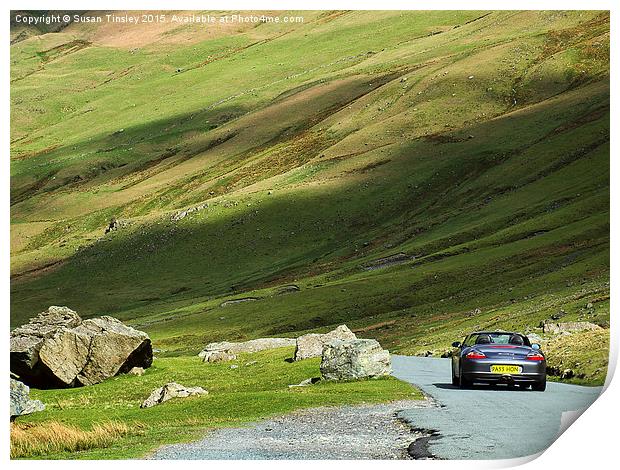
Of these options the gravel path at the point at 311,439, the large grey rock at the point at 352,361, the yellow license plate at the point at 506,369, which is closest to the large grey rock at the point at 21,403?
the large grey rock at the point at 352,361

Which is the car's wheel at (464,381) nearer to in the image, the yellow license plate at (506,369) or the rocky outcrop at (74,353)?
the yellow license plate at (506,369)

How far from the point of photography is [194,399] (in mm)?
57781

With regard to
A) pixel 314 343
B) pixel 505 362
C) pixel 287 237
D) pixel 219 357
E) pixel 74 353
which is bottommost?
pixel 219 357

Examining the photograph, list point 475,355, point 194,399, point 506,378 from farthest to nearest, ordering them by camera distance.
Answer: point 194,399 → point 475,355 → point 506,378

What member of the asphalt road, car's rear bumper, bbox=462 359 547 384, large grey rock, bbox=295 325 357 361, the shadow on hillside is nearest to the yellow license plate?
car's rear bumper, bbox=462 359 547 384

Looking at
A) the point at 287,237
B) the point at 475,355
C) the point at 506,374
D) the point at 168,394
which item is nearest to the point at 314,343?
the point at 168,394

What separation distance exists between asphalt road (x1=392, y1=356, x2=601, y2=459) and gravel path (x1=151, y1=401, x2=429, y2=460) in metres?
1.39

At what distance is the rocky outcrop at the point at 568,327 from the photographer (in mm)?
85938

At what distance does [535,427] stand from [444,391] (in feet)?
37.9

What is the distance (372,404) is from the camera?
1983 inches

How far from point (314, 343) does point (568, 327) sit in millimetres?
23976

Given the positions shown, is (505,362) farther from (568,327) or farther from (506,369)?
(568,327)

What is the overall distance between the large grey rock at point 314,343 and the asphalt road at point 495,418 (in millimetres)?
26370

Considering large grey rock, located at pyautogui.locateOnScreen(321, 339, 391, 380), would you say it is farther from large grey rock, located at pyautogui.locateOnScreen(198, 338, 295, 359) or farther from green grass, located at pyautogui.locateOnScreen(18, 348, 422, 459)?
large grey rock, located at pyautogui.locateOnScreen(198, 338, 295, 359)
